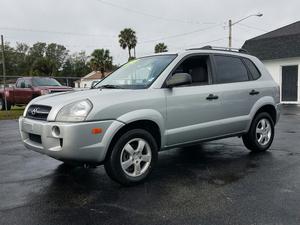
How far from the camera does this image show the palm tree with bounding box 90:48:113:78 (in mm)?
53844

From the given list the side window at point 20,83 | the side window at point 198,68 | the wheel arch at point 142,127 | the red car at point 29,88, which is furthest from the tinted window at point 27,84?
the wheel arch at point 142,127

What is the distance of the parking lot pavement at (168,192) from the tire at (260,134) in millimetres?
230

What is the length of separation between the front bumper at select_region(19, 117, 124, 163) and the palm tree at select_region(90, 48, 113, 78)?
50.5 metres

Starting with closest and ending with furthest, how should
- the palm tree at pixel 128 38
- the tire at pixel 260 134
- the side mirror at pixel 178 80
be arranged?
the side mirror at pixel 178 80 → the tire at pixel 260 134 → the palm tree at pixel 128 38

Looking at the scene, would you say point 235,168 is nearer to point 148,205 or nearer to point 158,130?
point 158,130

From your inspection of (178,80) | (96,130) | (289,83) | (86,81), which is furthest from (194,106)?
(86,81)

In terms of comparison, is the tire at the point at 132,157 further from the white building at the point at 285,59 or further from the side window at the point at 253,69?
the white building at the point at 285,59

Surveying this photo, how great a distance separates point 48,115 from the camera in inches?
169

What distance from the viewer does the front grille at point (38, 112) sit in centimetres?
442

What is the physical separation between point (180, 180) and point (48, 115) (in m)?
1.99

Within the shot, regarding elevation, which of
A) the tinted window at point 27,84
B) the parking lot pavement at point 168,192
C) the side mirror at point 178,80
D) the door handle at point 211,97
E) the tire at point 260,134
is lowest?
the parking lot pavement at point 168,192

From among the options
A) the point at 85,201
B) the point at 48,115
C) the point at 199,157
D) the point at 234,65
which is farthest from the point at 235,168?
the point at 48,115

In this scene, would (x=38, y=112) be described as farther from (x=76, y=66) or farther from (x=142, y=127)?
(x=76, y=66)

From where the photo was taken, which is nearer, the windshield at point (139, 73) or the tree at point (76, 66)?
the windshield at point (139, 73)
